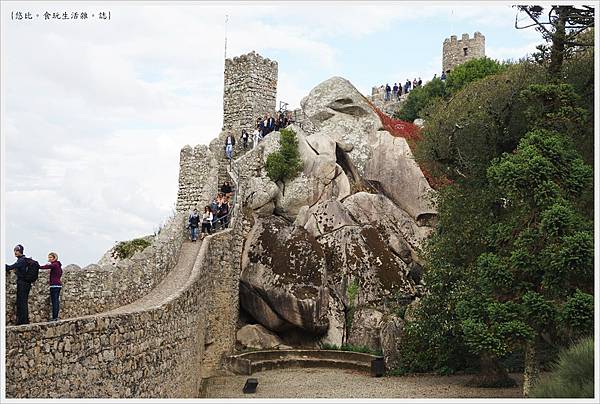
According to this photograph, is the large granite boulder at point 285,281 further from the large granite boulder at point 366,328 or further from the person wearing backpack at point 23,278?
the person wearing backpack at point 23,278

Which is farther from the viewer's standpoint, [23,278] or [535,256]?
[535,256]

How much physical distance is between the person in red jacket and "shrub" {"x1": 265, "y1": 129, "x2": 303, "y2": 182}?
54.7 feet

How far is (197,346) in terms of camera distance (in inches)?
691

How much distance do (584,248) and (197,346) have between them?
10.1m

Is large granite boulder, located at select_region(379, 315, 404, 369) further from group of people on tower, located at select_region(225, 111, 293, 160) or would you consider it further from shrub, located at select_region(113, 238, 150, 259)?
group of people on tower, located at select_region(225, 111, 293, 160)

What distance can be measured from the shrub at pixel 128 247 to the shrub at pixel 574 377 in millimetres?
14232

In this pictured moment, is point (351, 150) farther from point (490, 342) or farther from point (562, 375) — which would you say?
point (562, 375)

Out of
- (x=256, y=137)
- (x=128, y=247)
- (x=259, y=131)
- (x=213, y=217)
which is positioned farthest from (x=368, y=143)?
(x=128, y=247)

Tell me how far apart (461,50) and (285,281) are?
38.4 meters

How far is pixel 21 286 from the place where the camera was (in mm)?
10453

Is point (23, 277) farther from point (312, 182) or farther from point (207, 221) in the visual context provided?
point (312, 182)

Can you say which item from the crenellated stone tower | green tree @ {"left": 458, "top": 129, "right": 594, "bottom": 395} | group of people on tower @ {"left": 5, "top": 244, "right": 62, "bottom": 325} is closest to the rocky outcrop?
green tree @ {"left": 458, "top": 129, "right": 594, "bottom": 395}

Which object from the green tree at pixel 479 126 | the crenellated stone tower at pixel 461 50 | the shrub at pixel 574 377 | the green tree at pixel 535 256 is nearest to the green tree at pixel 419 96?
the crenellated stone tower at pixel 461 50

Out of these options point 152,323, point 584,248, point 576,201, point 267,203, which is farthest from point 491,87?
point 152,323
